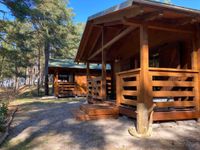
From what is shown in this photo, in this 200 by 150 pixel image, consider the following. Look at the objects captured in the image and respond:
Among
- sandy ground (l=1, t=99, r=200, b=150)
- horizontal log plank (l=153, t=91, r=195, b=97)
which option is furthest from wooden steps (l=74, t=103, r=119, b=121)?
horizontal log plank (l=153, t=91, r=195, b=97)

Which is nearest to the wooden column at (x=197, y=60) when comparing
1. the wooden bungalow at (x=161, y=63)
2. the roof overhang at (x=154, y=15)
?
the wooden bungalow at (x=161, y=63)

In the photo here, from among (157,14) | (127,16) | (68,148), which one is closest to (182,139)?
(68,148)

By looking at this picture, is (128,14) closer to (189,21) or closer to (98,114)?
(189,21)

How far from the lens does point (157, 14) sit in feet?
15.9

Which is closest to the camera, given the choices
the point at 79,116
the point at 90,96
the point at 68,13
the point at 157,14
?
the point at 157,14

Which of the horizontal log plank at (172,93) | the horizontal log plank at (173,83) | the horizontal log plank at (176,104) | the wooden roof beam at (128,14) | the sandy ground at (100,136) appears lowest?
the sandy ground at (100,136)

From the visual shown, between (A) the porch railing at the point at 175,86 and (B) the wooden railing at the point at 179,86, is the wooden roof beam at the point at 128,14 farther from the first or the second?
(B) the wooden railing at the point at 179,86

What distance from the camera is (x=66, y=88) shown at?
1908 centimetres

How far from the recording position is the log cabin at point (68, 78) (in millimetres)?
18750

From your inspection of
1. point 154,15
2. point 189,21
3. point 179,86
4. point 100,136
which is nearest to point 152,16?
point 154,15

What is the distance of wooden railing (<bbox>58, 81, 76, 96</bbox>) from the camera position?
18.8m

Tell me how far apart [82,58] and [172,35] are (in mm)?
6027

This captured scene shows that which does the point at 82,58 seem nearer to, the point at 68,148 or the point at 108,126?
the point at 108,126

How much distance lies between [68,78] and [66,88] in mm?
1210
